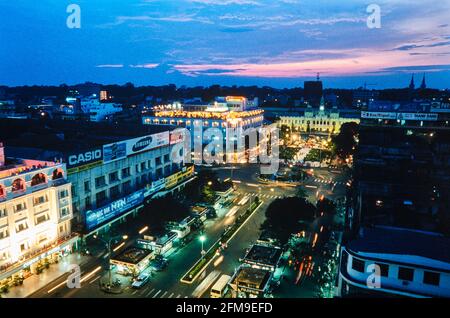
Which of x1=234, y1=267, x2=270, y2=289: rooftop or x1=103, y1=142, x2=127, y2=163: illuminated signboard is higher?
x1=103, y1=142, x2=127, y2=163: illuminated signboard

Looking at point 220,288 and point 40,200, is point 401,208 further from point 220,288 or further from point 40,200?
point 40,200

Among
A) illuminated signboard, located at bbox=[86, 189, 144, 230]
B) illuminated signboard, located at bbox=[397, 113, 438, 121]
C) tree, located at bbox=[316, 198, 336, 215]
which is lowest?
tree, located at bbox=[316, 198, 336, 215]

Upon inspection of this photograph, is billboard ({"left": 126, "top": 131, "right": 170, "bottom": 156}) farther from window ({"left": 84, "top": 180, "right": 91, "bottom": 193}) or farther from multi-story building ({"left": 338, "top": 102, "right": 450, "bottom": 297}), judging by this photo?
multi-story building ({"left": 338, "top": 102, "right": 450, "bottom": 297})

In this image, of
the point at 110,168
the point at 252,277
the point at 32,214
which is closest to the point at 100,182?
the point at 110,168

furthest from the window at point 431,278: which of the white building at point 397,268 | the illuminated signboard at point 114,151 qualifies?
the illuminated signboard at point 114,151

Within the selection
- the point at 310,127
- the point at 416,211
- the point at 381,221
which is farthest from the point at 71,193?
the point at 310,127

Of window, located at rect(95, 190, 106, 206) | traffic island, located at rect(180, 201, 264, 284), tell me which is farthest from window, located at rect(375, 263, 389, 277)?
window, located at rect(95, 190, 106, 206)
